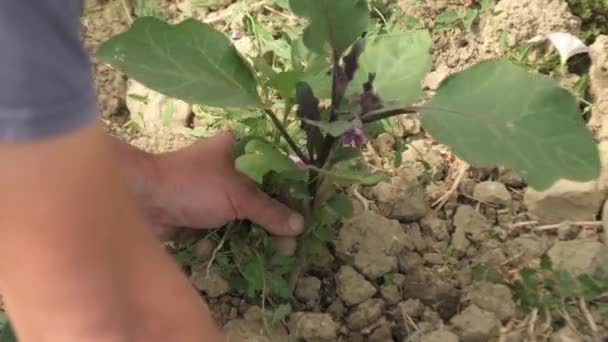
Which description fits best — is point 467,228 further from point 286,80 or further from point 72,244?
point 72,244

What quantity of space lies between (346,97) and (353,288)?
0.89 ft

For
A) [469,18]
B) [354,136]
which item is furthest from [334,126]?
[469,18]

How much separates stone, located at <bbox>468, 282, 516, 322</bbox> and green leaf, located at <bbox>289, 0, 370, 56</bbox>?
38cm

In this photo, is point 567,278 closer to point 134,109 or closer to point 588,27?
point 588,27

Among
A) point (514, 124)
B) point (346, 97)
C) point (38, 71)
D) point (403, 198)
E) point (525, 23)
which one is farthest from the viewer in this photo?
point (525, 23)

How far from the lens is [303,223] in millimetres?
1235

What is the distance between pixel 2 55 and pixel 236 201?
0.69m

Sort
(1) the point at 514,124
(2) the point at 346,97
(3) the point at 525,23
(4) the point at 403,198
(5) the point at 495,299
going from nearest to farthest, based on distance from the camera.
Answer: (1) the point at 514,124, (2) the point at 346,97, (5) the point at 495,299, (4) the point at 403,198, (3) the point at 525,23

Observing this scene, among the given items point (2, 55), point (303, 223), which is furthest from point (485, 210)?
point (2, 55)

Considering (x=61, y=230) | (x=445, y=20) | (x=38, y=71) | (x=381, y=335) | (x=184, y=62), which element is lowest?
(x=381, y=335)

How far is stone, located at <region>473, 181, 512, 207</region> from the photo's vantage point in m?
1.37

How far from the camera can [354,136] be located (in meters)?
1.08

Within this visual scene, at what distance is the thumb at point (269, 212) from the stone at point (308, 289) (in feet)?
0.26

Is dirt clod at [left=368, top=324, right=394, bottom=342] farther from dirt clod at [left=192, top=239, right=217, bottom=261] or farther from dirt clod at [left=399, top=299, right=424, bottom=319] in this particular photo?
dirt clod at [left=192, top=239, right=217, bottom=261]
